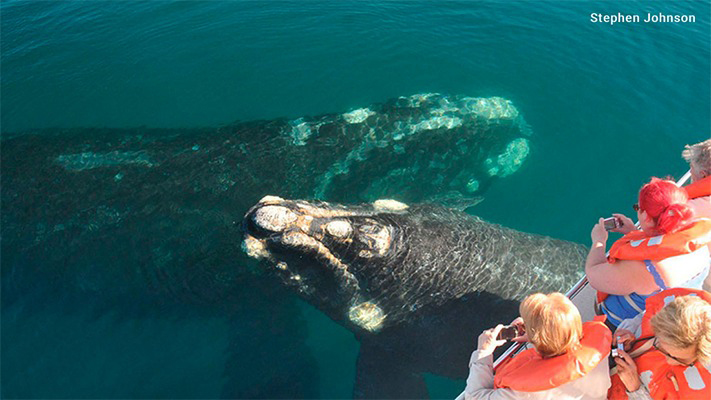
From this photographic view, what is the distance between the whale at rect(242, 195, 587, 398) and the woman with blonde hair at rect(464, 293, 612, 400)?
439 centimetres

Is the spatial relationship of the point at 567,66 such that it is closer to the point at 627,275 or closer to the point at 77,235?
the point at 627,275

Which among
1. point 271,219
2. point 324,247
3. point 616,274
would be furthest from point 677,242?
point 271,219

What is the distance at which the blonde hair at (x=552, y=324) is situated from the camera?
425cm

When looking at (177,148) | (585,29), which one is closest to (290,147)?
(177,148)

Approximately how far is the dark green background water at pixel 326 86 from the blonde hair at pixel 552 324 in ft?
20.9

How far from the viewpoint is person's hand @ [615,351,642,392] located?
462 cm

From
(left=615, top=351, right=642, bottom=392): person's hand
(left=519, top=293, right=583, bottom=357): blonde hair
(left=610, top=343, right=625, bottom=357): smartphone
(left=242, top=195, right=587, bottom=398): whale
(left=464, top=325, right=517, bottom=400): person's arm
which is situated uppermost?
(left=519, top=293, right=583, bottom=357): blonde hair

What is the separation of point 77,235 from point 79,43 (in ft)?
39.8

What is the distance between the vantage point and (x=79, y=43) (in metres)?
18.7

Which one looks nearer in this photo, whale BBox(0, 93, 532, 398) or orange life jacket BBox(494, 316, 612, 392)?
orange life jacket BBox(494, 316, 612, 392)

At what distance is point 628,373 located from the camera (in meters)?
4.65

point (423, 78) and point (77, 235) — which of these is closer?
point (77, 235)

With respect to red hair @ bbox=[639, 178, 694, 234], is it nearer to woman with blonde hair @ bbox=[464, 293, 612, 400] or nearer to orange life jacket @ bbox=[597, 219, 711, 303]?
orange life jacket @ bbox=[597, 219, 711, 303]

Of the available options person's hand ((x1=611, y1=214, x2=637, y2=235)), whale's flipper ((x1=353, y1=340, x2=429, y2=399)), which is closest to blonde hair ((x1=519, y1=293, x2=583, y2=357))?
person's hand ((x1=611, y1=214, x2=637, y2=235))
